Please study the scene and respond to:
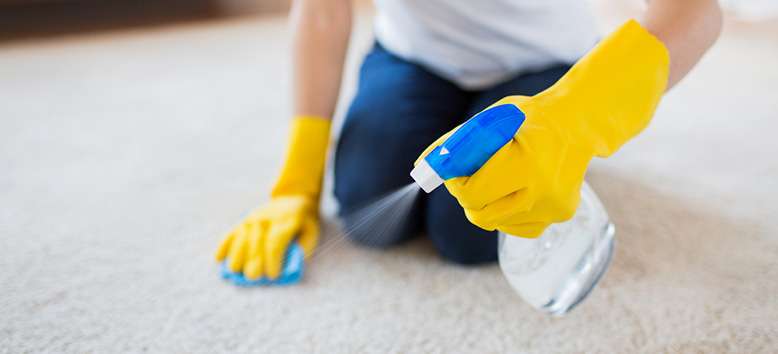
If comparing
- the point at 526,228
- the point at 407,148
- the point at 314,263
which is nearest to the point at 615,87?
the point at 526,228

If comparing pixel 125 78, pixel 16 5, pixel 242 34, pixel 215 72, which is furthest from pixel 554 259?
pixel 16 5

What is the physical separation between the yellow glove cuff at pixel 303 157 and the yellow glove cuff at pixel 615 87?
393 millimetres

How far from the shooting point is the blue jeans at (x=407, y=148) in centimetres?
71

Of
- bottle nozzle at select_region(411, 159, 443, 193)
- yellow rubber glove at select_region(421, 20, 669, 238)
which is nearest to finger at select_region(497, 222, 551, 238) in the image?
yellow rubber glove at select_region(421, 20, 669, 238)

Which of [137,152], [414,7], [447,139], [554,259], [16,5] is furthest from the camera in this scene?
[16,5]

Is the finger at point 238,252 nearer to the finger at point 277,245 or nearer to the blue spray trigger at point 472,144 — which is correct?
the finger at point 277,245

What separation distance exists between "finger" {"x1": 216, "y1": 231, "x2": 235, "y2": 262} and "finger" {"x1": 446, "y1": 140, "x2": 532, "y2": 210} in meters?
0.41

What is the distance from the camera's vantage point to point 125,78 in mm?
1712

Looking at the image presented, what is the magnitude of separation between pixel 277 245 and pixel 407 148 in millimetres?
230

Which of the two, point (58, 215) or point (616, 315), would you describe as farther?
point (58, 215)

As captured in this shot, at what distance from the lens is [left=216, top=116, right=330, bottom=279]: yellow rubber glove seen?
0.71 m

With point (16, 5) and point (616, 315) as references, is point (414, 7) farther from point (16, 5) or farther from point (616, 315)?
point (16, 5)

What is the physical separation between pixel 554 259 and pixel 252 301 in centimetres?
38

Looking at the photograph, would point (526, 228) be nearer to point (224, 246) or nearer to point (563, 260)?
point (563, 260)
